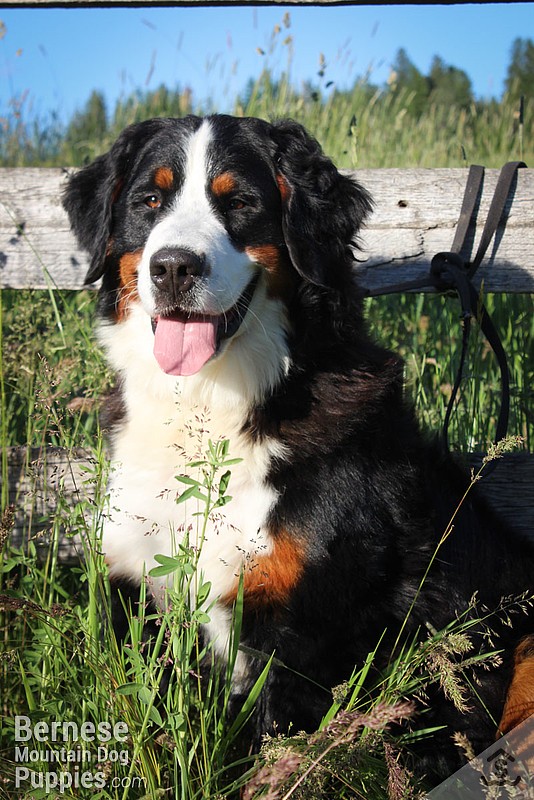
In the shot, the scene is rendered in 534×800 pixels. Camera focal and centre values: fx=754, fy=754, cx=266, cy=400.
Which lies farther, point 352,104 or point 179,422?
point 352,104

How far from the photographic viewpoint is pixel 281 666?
2043mm

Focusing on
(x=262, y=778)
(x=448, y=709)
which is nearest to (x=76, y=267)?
(x=448, y=709)

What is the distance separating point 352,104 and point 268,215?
11.5 ft

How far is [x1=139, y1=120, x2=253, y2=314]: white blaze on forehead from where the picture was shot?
2135 millimetres

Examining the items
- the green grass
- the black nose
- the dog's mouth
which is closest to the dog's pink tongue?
the dog's mouth

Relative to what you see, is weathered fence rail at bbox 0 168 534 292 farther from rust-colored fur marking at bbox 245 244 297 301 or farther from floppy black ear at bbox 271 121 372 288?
rust-colored fur marking at bbox 245 244 297 301

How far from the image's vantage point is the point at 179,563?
60.2 inches

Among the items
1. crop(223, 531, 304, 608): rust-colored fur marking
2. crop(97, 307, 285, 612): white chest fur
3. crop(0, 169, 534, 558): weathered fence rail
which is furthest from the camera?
crop(0, 169, 534, 558): weathered fence rail

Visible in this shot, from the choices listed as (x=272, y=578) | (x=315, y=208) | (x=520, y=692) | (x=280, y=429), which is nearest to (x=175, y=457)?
(x=280, y=429)

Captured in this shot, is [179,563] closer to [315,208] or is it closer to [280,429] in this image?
[280,429]

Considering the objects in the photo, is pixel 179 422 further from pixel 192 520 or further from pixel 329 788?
pixel 329 788

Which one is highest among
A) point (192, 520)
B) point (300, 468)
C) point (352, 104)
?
point (352, 104)

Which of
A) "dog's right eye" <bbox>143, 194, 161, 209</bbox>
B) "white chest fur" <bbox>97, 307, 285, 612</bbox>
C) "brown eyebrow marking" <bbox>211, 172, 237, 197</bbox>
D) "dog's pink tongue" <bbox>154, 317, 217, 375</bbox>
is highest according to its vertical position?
"brown eyebrow marking" <bbox>211, 172, 237, 197</bbox>

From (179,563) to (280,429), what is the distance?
2.69 feet
